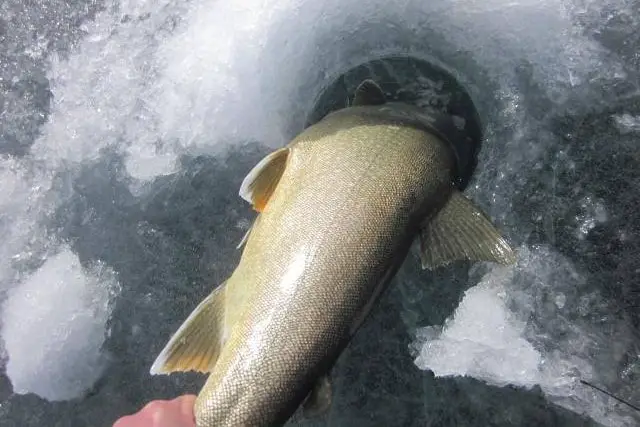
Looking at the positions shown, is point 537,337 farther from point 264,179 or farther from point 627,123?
point 264,179

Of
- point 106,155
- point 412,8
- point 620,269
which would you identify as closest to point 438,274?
point 620,269

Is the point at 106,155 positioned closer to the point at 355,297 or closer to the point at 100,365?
the point at 100,365

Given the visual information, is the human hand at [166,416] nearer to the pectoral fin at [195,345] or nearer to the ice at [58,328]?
the pectoral fin at [195,345]

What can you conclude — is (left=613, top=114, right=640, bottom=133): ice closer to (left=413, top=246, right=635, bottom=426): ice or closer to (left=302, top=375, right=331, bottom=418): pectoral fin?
(left=413, top=246, right=635, bottom=426): ice

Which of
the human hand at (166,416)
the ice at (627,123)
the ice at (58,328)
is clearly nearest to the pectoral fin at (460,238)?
the human hand at (166,416)

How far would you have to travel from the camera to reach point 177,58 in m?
2.57

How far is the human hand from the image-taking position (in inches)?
65.9

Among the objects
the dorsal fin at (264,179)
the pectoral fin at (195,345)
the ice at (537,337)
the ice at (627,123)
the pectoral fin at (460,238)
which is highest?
the dorsal fin at (264,179)

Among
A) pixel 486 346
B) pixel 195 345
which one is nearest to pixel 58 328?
pixel 195 345

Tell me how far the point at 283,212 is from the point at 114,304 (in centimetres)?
105

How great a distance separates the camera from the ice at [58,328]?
2387 millimetres

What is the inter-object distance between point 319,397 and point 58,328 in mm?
1274

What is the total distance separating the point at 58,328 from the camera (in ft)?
7.86

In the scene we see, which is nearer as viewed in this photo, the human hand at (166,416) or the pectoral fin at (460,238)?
the human hand at (166,416)
